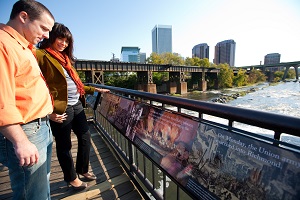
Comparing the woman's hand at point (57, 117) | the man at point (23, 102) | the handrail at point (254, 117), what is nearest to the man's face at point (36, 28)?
the man at point (23, 102)

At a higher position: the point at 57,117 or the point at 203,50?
the point at 203,50

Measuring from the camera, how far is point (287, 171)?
78 cm

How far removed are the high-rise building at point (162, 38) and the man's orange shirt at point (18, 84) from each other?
638ft

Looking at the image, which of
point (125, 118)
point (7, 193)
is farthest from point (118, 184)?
point (7, 193)

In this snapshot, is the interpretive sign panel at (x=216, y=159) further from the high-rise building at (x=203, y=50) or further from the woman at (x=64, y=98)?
the high-rise building at (x=203, y=50)

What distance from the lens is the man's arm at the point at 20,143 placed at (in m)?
0.99

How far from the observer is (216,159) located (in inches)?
44.5

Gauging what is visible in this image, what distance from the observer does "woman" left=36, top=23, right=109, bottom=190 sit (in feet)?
6.51

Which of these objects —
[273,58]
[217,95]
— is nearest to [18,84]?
[217,95]

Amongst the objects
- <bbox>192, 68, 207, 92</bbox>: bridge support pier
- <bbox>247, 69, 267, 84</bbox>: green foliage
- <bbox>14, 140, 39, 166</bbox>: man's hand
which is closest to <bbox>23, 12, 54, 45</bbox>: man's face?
<bbox>14, 140, 39, 166</bbox>: man's hand

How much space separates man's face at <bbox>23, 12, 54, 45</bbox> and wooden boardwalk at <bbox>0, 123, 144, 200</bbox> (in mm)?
2086

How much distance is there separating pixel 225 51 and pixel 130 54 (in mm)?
94702

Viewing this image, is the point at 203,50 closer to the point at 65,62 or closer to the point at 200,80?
the point at 200,80

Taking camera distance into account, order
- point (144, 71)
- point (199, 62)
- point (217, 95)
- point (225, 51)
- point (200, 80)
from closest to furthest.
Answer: point (144, 71), point (217, 95), point (200, 80), point (199, 62), point (225, 51)
